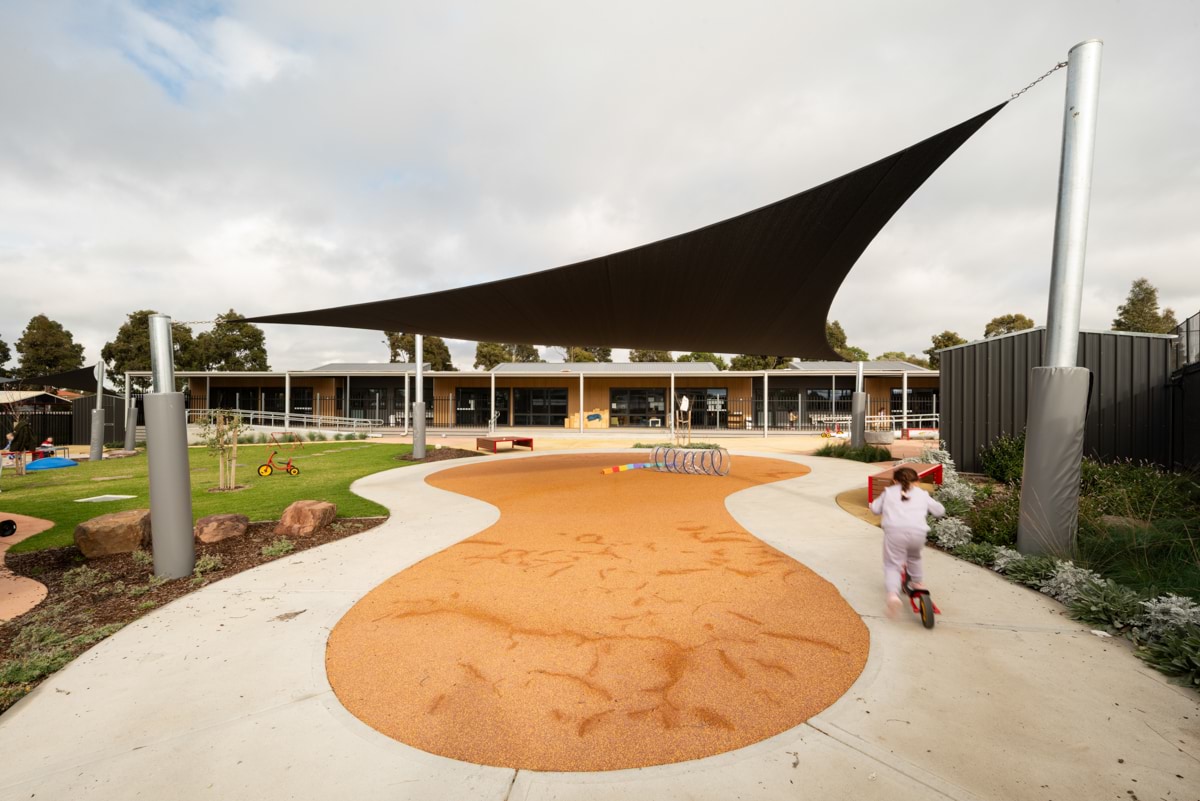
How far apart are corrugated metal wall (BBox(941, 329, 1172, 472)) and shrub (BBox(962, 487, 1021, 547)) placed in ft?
→ 11.1

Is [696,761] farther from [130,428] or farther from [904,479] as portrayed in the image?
[130,428]

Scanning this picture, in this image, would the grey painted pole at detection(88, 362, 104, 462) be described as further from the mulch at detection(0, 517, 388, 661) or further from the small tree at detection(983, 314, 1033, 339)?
the small tree at detection(983, 314, 1033, 339)

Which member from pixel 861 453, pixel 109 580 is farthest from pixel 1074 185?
pixel 861 453

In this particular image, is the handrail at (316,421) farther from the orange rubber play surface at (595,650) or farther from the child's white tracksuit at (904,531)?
the child's white tracksuit at (904,531)

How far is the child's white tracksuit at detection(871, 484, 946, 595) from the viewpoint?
3672mm

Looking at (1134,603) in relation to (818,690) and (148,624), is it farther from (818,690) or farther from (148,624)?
(148,624)

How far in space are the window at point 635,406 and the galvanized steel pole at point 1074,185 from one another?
76.7 feet

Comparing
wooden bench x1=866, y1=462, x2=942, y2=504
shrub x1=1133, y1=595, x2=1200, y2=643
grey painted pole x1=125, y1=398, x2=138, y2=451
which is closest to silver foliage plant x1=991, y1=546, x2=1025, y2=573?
shrub x1=1133, y1=595, x2=1200, y2=643

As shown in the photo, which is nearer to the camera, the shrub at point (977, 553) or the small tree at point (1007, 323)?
the shrub at point (977, 553)

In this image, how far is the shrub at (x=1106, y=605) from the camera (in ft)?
11.1

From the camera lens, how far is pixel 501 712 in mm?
2574

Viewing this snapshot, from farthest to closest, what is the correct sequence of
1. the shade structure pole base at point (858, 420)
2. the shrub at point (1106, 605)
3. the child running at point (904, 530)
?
1. the shade structure pole base at point (858, 420)
2. the child running at point (904, 530)
3. the shrub at point (1106, 605)

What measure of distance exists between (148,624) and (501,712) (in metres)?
2.90

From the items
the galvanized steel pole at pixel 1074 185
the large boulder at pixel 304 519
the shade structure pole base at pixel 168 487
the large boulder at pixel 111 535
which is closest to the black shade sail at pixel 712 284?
the galvanized steel pole at pixel 1074 185
